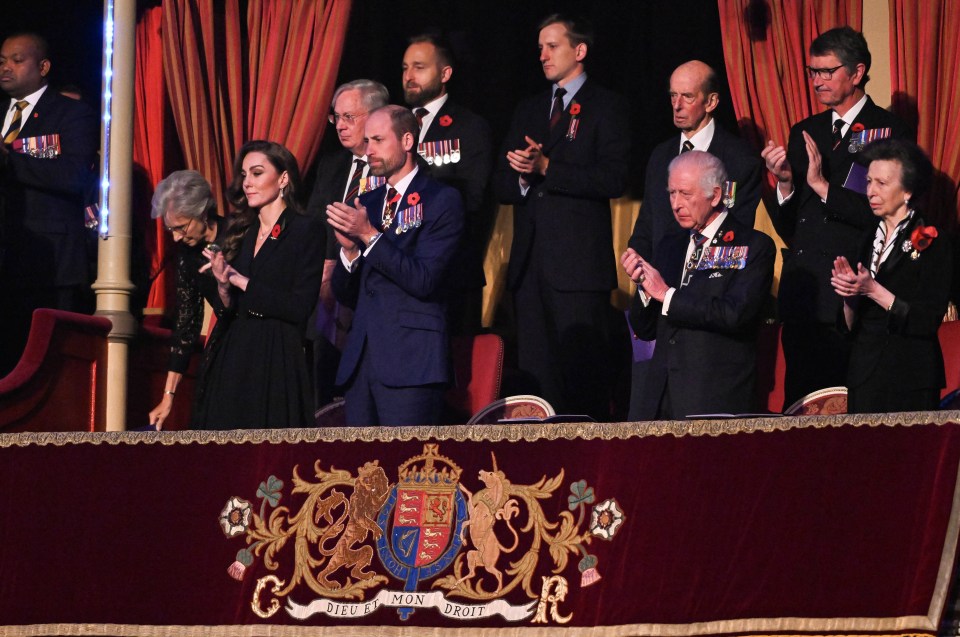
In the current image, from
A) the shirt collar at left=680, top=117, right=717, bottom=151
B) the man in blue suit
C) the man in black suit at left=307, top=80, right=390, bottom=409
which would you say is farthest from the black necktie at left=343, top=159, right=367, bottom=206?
the shirt collar at left=680, top=117, right=717, bottom=151

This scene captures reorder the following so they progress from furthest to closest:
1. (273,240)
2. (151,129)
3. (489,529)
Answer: (151,129)
(273,240)
(489,529)

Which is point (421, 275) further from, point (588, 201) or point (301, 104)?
point (301, 104)

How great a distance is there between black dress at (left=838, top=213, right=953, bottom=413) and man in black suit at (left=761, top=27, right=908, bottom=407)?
0.81 meters

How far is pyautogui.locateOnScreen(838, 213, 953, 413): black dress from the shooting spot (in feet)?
16.5

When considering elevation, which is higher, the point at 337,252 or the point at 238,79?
the point at 238,79

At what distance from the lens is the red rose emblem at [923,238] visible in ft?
16.9

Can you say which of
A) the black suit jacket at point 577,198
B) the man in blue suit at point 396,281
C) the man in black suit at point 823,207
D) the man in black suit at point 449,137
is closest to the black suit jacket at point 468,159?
the man in black suit at point 449,137

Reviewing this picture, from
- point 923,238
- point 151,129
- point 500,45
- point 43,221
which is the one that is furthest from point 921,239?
point 151,129

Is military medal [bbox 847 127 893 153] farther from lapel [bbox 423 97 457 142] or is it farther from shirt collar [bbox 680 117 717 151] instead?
lapel [bbox 423 97 457 142]

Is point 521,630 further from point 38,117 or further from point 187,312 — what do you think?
point 38,117

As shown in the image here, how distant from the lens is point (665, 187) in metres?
6.36

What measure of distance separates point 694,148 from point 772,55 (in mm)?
1167

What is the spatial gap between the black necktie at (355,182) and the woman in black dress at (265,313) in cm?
71

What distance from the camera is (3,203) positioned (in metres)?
6.82
